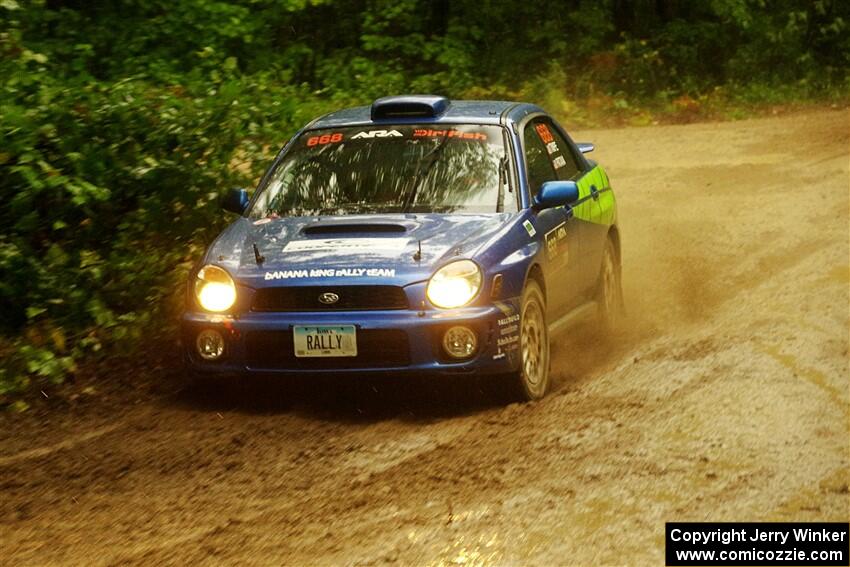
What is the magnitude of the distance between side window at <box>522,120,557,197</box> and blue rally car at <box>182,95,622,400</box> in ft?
0.05

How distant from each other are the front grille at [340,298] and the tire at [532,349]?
0.75 meters

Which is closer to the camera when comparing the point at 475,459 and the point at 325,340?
the point at 475,459

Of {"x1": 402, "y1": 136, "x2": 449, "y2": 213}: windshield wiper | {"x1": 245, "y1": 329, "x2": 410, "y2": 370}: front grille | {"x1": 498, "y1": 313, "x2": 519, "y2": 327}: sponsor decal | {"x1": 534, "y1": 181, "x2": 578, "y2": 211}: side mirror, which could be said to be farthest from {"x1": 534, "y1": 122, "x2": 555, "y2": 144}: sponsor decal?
{"x1": 245, "y1": 329, "x2": 410, "y2": 370}: front grille

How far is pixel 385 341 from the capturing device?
25.4 feet

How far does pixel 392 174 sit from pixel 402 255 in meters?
1.13

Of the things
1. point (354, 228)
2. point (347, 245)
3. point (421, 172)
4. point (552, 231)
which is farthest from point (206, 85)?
point (347, 245)

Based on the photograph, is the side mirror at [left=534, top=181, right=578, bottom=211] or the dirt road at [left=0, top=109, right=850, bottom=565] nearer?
the dirt road at [left=0, top=109, right=850, bottom=565]

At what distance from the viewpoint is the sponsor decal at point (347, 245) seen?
7.98 meters

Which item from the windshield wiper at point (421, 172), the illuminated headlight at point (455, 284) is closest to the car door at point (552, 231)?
the windshield wiper at point (421, 172)

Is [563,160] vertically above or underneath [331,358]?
above

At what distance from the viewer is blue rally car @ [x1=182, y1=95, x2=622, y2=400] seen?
7.75 m

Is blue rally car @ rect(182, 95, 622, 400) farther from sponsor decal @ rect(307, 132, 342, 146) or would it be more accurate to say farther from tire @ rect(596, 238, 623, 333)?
tire @ rect(596, 238, 623, 333)

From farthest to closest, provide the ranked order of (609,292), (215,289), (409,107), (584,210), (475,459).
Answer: (609,292)
(584,210)
(409,107)
(215,289)
(475,459)

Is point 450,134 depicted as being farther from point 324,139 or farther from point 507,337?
point 507,337
